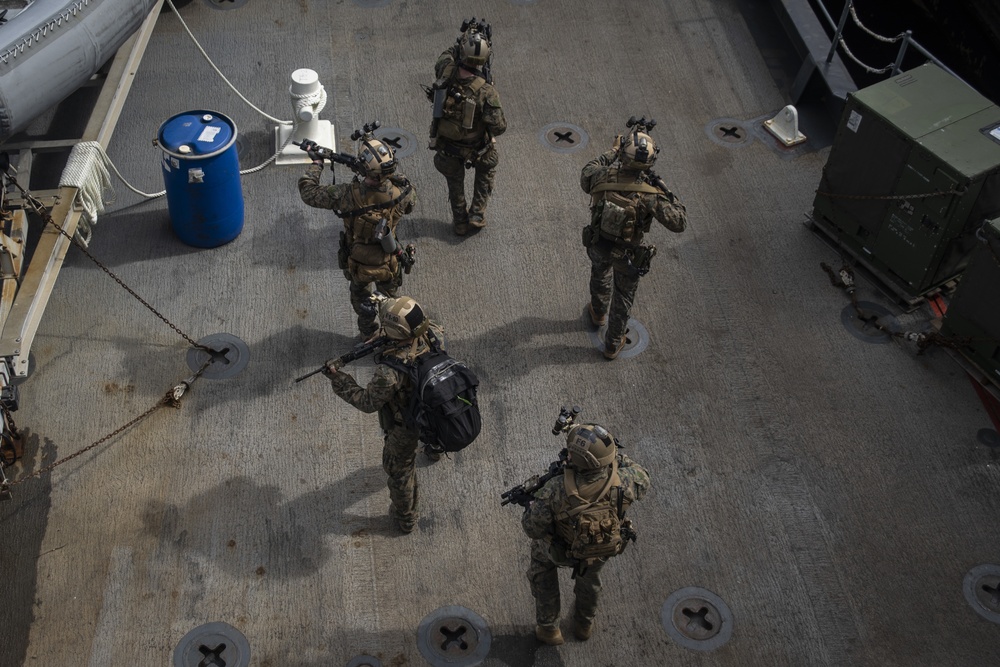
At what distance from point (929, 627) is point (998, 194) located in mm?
3220

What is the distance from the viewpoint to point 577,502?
5418 mm

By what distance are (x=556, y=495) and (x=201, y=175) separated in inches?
151

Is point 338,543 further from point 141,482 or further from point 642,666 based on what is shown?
point 642,666

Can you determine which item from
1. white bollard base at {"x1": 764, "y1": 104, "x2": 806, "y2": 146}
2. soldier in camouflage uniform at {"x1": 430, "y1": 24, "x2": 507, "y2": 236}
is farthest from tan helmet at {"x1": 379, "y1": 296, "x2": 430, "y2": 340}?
white bollard base at {"x1": 764, "y1": 104, "x2": 806, "y2": 146}

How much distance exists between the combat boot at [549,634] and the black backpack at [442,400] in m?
1.19

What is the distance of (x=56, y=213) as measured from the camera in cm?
744

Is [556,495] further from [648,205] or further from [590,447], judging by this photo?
[648,205]

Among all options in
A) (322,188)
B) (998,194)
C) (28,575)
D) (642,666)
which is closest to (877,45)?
(998,194)

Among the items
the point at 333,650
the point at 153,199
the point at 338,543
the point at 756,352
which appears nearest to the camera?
the point at 333,650

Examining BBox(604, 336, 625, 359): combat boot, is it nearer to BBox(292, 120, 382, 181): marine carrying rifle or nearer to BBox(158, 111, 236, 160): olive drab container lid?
BBox(292, 120, 382, 181): marine carrying rifle

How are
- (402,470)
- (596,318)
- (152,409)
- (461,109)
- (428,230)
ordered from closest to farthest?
(402,470)
(152,409)
(461,109)
(596,318)
(428,230)

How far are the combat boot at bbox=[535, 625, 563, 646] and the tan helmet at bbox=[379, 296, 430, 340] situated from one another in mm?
1841

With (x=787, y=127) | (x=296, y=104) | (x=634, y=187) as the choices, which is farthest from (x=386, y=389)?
(x=787, y=127)

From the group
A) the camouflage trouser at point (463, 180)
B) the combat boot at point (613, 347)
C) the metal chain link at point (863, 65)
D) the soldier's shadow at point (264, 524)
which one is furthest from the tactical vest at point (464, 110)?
the metal chain link at point (863, 65)
